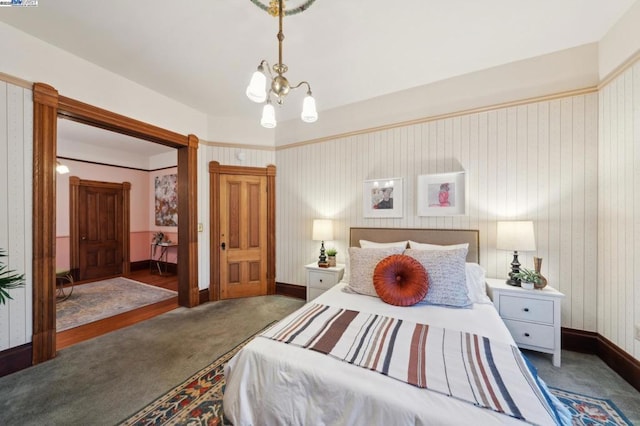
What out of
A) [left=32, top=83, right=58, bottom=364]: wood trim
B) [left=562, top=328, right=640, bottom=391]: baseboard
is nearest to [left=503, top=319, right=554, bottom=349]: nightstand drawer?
[left=562, top=328, right=640, bottom=391]: baseboard

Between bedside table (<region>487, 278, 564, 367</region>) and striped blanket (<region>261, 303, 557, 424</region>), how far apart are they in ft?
3.25

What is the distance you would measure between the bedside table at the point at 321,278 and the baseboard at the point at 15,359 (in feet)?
8.59

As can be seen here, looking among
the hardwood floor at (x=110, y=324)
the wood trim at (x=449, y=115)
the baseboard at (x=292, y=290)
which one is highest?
the wood trim at (x=449, y=115)

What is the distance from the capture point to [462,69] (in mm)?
2594

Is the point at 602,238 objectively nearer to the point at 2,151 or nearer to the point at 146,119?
the point at 146,119

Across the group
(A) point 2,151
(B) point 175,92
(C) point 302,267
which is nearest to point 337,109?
(B) point 175,92

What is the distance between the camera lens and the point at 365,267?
2.38 metres

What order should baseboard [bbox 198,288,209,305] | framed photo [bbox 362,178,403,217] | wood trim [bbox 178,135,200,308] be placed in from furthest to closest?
1. baseboard [bbox 198,288,209,305]
2. wood trim [bbox 178,135,200,308]
3. framed photo [bbox 362,178,403,217]

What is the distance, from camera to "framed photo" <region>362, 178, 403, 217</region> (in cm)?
302

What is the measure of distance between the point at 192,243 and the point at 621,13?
16.2 ft

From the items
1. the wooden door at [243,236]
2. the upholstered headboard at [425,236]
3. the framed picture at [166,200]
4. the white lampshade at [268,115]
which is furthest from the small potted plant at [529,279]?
the framed picture at [166,200]

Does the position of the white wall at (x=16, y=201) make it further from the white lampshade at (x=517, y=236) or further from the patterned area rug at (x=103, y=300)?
the white lampshade at (x=517, y=236)

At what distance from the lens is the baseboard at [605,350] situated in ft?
5.93

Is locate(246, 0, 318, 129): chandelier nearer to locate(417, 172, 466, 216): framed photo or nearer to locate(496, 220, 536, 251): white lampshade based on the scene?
locate(417, 172, 466, 216): framed photo
